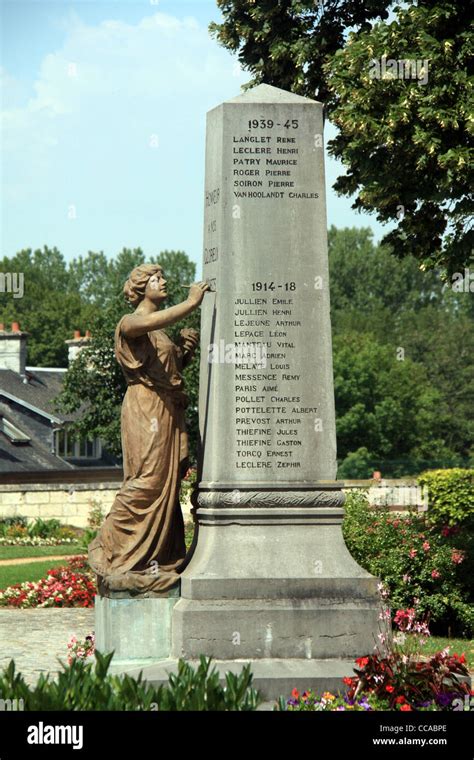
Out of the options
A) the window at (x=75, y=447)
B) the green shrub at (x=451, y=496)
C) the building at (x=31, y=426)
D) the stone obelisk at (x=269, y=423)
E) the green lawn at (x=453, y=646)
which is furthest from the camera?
the window at (x=75, y=447)

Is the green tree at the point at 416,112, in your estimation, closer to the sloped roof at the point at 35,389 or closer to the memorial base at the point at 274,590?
the memorial base at the point at 274,590

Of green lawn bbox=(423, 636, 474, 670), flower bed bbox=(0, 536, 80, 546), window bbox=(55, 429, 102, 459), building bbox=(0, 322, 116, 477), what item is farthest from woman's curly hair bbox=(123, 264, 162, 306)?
window bbox=(55, 429, 102, 459)

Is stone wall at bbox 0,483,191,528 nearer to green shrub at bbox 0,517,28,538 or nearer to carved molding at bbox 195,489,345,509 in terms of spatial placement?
green shrub at bbox 0,517,28,538

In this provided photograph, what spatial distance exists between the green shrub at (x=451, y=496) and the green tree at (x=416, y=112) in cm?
1049

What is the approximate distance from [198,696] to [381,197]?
12476 mm

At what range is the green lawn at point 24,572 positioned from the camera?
78.3 feet

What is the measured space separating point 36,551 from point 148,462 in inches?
875

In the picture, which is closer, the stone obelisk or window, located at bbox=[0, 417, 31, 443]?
the stone obelisk

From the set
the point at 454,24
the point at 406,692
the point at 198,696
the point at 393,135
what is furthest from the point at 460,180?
the point at 198,696

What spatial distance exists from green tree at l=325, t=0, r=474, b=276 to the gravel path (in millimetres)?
7465

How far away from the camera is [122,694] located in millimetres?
8211

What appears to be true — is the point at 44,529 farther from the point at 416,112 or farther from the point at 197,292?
the point at 197,292

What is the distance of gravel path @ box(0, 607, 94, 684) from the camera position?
13.0 m

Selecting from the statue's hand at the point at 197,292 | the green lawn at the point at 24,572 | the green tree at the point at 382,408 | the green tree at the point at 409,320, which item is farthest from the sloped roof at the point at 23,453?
the statue's hand at the point at 197,292
